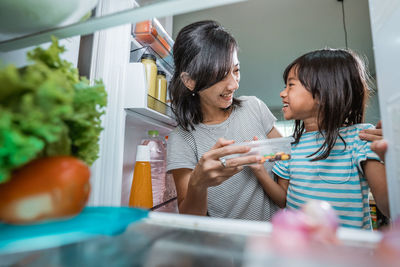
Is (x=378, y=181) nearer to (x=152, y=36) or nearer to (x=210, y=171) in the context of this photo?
(x=210, y=171)

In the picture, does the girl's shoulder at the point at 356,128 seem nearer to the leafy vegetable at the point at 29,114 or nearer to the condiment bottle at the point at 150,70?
the condiment bottle at the point at 150,70

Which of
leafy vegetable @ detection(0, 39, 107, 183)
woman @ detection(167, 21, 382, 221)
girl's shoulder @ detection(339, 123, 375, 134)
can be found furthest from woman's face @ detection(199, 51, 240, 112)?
leafy vegetable @ detection(0, 39, 107, 183)

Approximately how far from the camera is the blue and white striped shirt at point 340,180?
0.87 m

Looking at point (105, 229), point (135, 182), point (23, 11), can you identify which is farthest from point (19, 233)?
point (135, 182)

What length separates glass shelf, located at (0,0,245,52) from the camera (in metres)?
0.40

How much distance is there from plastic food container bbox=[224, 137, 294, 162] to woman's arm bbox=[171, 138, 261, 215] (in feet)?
0.15

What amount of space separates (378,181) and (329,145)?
7.9 inches

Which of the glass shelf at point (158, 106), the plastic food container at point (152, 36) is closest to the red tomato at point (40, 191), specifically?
the glass shelf at point (158, 106)

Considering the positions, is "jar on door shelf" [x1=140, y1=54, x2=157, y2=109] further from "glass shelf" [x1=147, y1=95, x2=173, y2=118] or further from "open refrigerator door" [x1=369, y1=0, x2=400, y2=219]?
"open refrigerator door" [x1=369, y1=0, x2=400, y2=219]

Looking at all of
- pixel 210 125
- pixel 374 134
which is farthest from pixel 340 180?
pixel 210 125

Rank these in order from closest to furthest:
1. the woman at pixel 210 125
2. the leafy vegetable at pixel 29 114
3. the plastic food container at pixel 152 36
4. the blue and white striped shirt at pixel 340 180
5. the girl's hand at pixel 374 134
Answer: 1. the leafy vegetable at pixel 29 114
2. the girl's hand at pixel 374 134
3. the blue and white striped shirt at pixel 340 180
4. the woman at pixel 210 125
5. the plastic food container at pixel 152 36

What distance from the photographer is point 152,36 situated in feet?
3.71

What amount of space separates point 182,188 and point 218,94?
1.48 ft

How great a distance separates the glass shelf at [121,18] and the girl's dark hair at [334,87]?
30.1 inches
